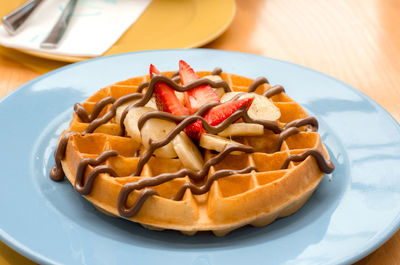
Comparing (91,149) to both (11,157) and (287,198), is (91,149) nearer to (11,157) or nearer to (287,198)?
(11,157)

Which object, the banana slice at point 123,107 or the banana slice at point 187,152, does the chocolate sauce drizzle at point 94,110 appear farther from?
the banana slice at point 187,152

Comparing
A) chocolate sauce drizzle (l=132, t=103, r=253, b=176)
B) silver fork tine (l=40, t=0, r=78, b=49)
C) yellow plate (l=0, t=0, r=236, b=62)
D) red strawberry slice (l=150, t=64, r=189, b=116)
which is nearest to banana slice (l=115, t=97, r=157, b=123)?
red strawberry slice (l=150, t=64, r=189, b=116)

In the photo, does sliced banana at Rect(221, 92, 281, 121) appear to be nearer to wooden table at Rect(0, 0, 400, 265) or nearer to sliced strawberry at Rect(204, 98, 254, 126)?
sliced strawberry at Rect(204, 98, 254, 126)

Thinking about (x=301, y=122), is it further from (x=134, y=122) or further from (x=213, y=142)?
(x=134, y=122)

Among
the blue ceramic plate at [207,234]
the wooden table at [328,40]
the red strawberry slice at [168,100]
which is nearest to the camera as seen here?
the blue ceramic plate at [207,234]

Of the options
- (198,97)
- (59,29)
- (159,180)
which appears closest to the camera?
(159,180)

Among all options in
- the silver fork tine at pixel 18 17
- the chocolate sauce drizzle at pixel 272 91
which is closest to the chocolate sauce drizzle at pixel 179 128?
the chocolate sauce drizzle at pixel 272 91

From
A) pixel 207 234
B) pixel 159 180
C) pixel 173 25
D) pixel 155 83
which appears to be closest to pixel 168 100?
pixel 155 83
